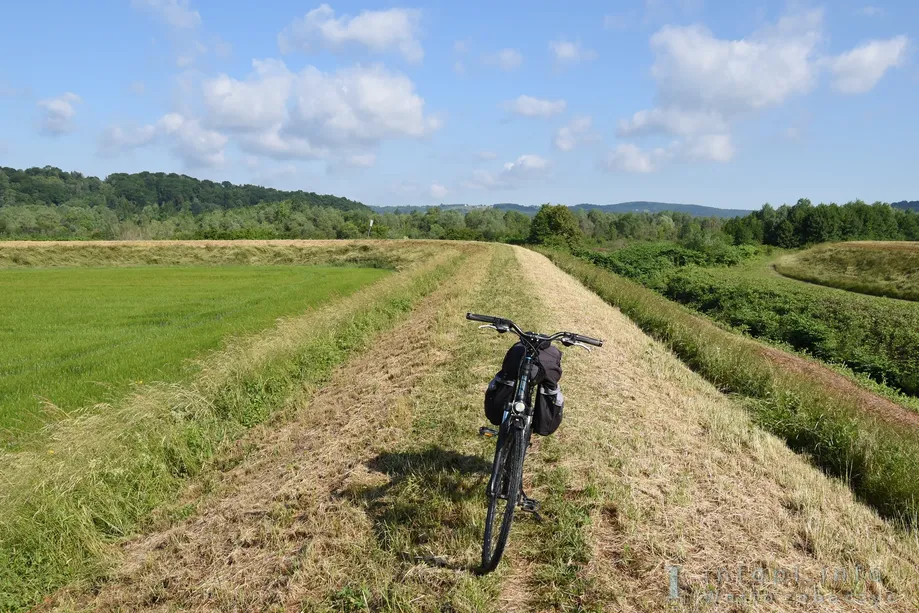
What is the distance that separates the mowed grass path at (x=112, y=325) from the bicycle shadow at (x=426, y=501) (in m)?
6.64

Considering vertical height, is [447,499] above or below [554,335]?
below

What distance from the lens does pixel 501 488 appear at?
3992 mm

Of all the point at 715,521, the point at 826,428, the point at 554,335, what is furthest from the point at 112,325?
the point at 826,428

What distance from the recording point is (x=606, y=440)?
5.92 meters

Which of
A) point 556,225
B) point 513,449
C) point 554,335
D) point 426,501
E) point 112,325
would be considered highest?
point 556,225

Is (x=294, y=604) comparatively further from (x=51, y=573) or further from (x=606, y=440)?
(x=606, y=440)

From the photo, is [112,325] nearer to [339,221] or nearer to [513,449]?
[513,449]

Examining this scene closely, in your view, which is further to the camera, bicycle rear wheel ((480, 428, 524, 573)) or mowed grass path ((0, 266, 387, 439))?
mowed grass path ((0, 266, 387, 439))

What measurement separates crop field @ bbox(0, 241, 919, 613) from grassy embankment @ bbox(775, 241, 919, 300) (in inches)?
1318

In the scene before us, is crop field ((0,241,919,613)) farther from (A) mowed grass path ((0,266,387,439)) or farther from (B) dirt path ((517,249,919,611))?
(A) mowed grass path ((0,266,387,439))

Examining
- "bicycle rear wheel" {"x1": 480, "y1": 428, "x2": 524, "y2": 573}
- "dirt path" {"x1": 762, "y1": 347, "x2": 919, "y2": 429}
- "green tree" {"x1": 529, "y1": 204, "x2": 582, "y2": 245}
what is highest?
"green tree" {"x1": 529, "y1": 204, "x2": 582, "y2": 245}

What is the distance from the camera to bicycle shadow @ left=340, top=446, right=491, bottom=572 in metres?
4.34

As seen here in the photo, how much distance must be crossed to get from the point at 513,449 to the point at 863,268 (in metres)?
50.3

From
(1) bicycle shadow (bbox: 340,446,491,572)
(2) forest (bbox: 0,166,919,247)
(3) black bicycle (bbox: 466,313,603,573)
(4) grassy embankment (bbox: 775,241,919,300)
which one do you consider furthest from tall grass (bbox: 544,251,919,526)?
(2) forest (bbox: 0,166,919,247)
